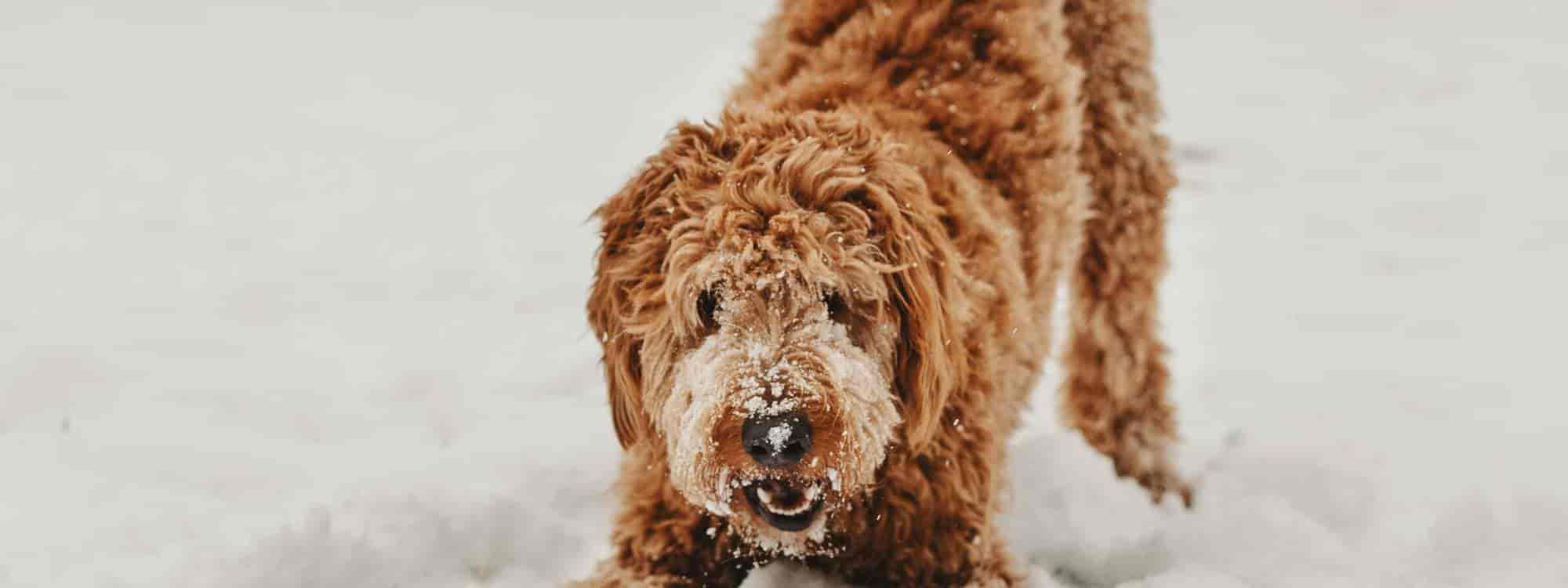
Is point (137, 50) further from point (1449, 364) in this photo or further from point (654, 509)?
point (1449, 364)

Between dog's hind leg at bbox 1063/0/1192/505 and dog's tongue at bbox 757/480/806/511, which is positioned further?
dog's hind leg at bbox 1063/0/1192/505

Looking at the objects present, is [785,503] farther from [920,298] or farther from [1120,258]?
Answer: [1120,258]

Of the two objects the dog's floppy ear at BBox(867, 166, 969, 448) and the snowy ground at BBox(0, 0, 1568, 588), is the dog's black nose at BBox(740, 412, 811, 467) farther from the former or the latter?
the snowy ground at BBox(0, 0, 1568, 588)

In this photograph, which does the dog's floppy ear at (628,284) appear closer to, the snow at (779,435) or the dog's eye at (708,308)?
the dog's eye at (708,308)

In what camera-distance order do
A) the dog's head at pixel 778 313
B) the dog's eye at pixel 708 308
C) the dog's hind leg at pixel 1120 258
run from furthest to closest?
1. the dog's hind leg at pixel 1120 258
2. the dog's eye at pixel 708 308
3. the dog's head at pixel 778 313

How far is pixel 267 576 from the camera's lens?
3.00 meters

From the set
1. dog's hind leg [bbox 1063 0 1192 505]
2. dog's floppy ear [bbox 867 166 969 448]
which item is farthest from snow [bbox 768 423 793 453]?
dog's hind leg [bbox 1063 0 1192 505]

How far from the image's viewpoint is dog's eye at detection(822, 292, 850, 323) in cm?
277

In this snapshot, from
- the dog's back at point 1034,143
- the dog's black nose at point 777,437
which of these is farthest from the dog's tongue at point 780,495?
the dog's back at point 1034,143

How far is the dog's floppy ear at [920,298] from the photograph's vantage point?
277cm

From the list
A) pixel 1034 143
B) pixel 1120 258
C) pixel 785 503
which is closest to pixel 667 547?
pixel 785 503

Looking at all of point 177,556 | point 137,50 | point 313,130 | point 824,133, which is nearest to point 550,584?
point 177,556

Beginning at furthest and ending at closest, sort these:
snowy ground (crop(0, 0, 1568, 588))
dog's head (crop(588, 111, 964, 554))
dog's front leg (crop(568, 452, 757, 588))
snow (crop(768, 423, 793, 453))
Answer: snowy ground (crop(0, 0, 1568, 588))
dog's front leg (crop(568, 452, 757, 588))
dog's head (crop(588, 111, 964, 554))
snow (crop(768, 423, 793, 453))

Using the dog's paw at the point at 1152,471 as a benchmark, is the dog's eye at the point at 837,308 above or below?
above
